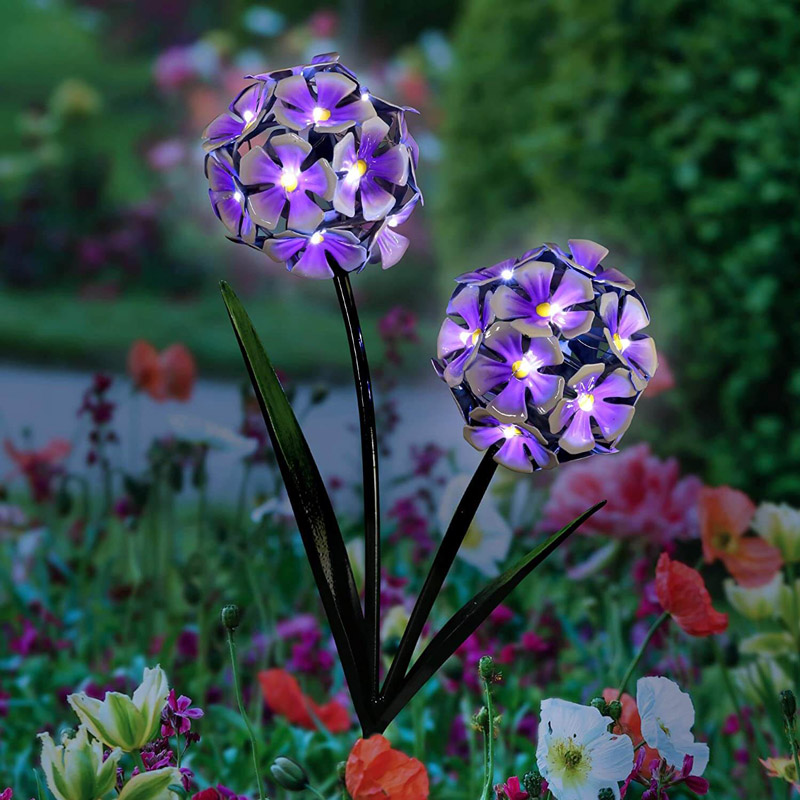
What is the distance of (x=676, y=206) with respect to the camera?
1959 millimetres

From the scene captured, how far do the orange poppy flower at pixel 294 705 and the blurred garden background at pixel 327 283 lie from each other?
1.6 inches

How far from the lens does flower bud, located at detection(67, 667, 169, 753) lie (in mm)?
563

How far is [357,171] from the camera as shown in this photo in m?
0.59

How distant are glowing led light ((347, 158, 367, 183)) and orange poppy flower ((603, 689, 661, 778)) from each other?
38cm

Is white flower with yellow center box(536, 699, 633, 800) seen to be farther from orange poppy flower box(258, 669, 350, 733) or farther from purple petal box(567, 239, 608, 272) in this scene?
orange poppy flower box(258, 669, 350, 733)

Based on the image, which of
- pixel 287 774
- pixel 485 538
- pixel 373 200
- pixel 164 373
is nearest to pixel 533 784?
pixel 287 774

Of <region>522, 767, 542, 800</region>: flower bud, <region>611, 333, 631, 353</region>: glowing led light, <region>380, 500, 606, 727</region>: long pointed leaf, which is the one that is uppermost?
<region>611, 333, 631, 353</region>: glowing led light

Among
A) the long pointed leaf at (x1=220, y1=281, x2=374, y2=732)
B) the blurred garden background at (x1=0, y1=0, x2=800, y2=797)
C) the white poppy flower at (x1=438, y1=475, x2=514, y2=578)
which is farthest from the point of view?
the blurred garden background at (x1=0, y1=0, x2=800, y2=797)

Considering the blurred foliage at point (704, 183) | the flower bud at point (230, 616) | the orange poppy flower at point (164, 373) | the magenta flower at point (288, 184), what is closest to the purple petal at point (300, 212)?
the magenta flower at point (288, 184)

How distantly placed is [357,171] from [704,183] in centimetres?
147

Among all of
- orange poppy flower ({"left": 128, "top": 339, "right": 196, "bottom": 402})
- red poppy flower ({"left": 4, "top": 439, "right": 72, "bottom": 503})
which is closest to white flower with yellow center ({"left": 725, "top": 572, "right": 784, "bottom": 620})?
orange poppy flower ({"left": 128, "top": 339, "right": 196, "bottom": 402})

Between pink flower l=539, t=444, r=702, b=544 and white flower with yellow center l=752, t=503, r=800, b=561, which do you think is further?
pink flower l=539, t=444, r=702, b=544

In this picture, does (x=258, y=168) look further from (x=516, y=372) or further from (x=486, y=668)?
(x=486, y=668)

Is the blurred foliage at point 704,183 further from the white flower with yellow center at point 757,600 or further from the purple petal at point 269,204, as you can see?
the purple petal at point 269,204
